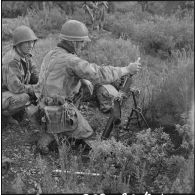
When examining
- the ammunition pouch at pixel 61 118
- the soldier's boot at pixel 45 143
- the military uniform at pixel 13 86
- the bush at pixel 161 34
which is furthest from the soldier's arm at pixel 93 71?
the bush at pixel 161 34

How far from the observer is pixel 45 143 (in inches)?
184

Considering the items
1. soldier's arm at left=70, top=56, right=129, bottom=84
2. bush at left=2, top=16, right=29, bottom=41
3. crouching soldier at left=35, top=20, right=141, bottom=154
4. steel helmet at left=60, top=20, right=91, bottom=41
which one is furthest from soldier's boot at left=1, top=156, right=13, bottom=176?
bush at left=2, top=16, right=29, bottom=41

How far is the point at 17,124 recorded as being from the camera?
17.5 ft

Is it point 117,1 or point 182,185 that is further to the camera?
point 117,1

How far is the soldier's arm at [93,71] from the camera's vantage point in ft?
14.5

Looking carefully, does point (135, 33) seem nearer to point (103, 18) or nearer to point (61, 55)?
point (103, 18)

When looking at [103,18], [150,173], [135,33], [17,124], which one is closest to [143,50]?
[135,33]

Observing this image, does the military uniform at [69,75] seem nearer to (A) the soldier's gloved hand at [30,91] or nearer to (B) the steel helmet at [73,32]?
(B) the steel helmet at [73,32]

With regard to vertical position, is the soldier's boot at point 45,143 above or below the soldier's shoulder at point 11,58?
below

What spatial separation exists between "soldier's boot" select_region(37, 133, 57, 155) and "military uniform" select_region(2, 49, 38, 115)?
613 millimetres

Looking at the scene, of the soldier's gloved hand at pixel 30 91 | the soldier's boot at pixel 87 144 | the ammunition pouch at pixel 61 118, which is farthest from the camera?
the soldier's gloved hand at pixel 30 91

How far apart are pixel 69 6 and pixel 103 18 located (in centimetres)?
195

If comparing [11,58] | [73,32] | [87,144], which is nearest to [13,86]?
[11,58]

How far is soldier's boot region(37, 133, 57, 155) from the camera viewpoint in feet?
15.2
